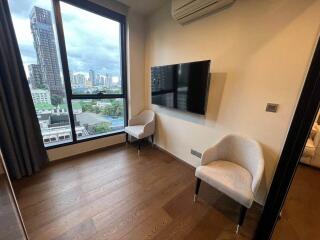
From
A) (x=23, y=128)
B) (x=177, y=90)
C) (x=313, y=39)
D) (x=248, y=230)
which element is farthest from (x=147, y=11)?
(x=248, y=230)

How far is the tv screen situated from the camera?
192 centimetres

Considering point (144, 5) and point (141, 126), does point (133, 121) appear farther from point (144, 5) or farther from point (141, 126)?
point (144, 5)

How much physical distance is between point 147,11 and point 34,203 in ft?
10.8

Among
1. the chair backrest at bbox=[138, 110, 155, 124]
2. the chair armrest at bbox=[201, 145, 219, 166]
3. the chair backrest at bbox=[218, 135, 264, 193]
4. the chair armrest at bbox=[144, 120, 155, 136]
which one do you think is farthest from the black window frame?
the chair backrest at bbox=[218, 135, 264, 193]

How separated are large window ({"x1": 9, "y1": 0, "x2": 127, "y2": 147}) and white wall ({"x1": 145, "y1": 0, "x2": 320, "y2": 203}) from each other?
3.82ft

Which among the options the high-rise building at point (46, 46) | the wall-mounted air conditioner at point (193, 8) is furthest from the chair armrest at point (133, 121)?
the wall-mounted air conditioner at point (193, 8)

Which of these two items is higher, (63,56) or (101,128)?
(63,56)

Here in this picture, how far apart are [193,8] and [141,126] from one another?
7.00ft

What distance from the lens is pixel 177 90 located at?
2.27m

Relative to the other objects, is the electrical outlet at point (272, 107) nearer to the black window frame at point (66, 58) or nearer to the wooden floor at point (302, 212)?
the wooden floor at point (302, 212)

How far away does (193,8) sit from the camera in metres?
1.85

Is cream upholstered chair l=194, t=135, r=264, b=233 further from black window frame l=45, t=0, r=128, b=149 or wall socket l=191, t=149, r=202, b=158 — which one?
black window frame l=45, t=0, r=128, b=149

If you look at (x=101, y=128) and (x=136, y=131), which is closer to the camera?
(x=136, y=131)

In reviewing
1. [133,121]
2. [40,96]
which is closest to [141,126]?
[133,121]
